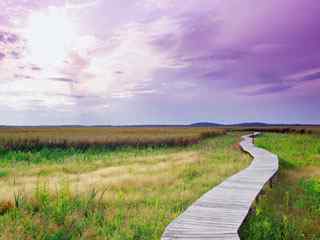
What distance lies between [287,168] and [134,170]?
7.23 m

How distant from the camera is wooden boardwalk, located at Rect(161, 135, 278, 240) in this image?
5.52 m

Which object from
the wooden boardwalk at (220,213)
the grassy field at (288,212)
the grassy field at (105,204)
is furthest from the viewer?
the grassy field at (288,212)

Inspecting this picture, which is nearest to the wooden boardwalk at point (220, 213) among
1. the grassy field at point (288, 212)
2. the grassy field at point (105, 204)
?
the grassy field at point (288, 212)

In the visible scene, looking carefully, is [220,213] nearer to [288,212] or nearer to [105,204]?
[288,212]

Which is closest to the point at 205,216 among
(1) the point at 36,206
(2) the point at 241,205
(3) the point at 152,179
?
(2) the point at 241,205

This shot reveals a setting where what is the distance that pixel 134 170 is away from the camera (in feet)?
46.6

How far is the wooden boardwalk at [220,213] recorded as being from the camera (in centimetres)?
552

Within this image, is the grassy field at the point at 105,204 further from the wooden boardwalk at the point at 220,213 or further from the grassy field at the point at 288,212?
the grassy field at the point at 288,212

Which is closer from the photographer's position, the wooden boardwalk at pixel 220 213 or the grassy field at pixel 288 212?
the wooden boardwalk at pixel 220 213

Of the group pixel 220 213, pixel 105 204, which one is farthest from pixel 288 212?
pixel 105 204

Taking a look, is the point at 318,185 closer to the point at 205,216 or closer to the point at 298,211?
the point at 298,211

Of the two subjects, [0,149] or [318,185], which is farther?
[0,149]

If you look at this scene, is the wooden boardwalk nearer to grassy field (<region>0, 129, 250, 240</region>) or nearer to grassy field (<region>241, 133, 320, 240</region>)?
grassy field (<region>241, 133, 320, 240</region>)

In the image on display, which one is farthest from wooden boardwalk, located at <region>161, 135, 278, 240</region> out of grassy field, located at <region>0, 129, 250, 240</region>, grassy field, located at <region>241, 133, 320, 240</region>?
grassy field, located at <region>0, 129, 250, 240</region>
